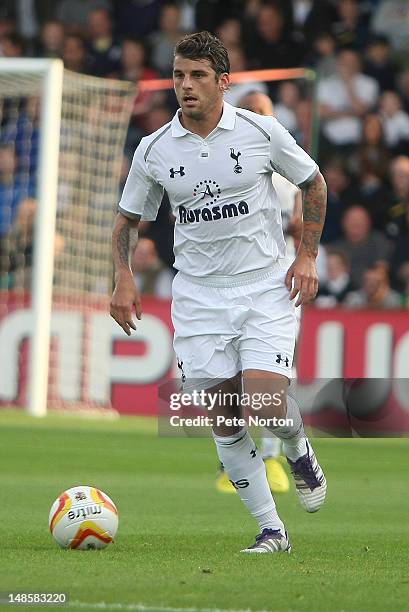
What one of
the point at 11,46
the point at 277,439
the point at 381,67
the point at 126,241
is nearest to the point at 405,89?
the point at 381,67

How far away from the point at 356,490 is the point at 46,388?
278 inches

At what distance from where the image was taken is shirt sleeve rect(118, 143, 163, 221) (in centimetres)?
706

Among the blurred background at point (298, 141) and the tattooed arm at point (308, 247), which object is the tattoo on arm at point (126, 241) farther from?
the blurred background at point (298, 141)

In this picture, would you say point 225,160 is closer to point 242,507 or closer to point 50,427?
point 242,507

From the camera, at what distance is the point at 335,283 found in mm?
16812

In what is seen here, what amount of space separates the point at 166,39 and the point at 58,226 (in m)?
3.94

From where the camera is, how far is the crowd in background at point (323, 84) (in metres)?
17.0

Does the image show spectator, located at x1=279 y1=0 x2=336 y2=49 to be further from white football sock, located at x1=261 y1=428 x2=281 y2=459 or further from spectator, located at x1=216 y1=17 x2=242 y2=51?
white football sock, located at x1=261 y1=428 x2=281 y2=459

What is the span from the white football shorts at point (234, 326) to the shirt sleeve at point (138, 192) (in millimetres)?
461

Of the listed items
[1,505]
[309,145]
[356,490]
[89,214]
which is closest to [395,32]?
[309,145]

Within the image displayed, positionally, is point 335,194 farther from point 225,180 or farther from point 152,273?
point 225,180

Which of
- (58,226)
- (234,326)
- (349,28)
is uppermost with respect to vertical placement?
(349,28)

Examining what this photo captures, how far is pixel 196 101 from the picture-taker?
6734 mm

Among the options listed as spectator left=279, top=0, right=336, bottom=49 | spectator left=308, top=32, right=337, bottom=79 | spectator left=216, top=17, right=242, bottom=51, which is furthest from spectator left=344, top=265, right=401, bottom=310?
spectator left=216, top=17, right=242, bottom=51
